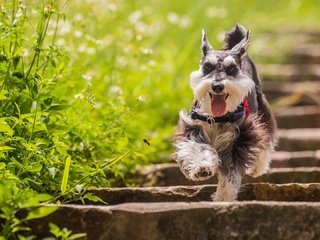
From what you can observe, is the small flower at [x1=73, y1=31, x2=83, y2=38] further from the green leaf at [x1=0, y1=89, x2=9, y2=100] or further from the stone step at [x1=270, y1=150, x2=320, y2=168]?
the green leaf at [x1=0, y1=89, x2=9, y2=100]

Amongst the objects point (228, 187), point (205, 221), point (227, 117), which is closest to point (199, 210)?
point (205, 221)

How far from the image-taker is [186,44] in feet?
31.4

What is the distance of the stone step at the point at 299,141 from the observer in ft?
24.3

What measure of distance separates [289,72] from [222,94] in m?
6.49

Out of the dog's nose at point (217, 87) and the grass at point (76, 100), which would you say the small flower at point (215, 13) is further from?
the dog's nose at point (217, 87)

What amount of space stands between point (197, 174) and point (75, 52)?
2.12m

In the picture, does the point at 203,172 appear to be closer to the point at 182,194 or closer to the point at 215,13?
the point at 182,194

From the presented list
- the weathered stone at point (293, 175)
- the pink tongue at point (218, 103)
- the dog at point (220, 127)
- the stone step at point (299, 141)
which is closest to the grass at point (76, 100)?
the dog at point (220, 127)

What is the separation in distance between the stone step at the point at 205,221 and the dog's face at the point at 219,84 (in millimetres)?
909

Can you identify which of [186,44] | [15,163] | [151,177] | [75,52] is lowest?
[15,163]

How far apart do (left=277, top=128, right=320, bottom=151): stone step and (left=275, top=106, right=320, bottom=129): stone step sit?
945 millimetres

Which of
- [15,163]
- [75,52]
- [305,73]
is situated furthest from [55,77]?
[305,73]

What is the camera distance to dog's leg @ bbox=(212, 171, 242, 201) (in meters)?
4.56

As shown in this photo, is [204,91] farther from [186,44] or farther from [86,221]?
[186,44]
